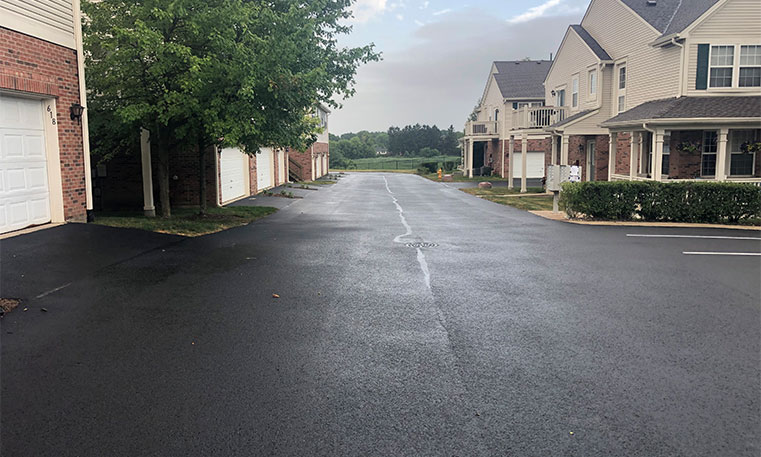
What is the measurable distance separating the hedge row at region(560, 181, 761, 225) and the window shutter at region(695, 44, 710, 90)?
535 centimetres

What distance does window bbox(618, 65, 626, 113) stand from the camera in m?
25.3

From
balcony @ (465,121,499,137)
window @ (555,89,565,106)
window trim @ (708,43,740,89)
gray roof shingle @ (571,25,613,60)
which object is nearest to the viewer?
window trim @ (708,43,740,89)

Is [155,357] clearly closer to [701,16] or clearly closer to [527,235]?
[527,235]

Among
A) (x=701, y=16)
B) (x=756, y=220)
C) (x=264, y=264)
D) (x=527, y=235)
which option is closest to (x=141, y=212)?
(x=264, y=264)

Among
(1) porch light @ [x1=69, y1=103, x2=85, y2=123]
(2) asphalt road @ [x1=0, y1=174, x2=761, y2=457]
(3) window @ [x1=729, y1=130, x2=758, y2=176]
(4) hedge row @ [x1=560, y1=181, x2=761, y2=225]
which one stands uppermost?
(1) porch light @ [x1=69, y1=103, x2=85, y2=123]

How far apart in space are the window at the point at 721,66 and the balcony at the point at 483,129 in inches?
1013

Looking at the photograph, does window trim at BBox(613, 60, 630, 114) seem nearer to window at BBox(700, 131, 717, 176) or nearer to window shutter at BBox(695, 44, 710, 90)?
window shutter at BBox(695, 44, 710, 90)

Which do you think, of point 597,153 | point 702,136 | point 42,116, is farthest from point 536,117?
point 42,116

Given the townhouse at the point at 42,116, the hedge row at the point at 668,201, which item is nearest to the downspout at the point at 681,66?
the hedge row at the point at 668,201

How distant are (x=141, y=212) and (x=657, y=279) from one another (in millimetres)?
15635

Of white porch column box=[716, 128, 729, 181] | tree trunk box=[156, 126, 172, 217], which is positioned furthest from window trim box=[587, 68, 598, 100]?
tree trunk box=[156, 126, 172, 217]

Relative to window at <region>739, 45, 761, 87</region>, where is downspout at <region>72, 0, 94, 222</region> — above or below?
below

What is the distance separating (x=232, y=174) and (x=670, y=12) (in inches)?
768

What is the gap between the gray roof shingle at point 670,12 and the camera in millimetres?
21328
